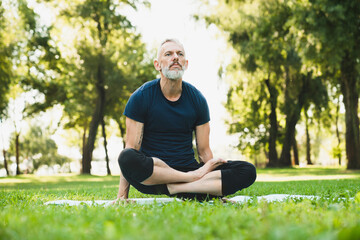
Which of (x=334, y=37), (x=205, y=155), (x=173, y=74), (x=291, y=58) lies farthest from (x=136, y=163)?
(x=291, y=58)

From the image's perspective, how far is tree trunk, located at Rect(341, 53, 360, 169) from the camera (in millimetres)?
16328

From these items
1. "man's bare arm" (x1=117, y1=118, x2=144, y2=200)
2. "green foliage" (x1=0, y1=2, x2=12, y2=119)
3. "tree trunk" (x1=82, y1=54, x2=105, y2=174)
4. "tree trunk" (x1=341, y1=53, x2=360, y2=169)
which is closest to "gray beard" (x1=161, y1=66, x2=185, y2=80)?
"man's bare arm" (x1=117, y1=118, x2=144, y2=200)

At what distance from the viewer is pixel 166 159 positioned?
4211 mm

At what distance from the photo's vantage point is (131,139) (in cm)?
425

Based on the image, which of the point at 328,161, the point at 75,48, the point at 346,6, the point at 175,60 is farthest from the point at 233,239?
the point at 328,161

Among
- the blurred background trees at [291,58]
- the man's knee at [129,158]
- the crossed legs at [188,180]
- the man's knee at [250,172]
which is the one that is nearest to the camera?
the man's knee at [129,158]

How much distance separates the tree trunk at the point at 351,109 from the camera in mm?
16328

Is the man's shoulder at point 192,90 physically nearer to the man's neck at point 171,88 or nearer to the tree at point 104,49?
the man's neck at point 171,88

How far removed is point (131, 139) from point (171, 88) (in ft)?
2.69

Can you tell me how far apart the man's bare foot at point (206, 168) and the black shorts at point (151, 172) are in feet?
0.33

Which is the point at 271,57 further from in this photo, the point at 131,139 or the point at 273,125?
the point at 131,139

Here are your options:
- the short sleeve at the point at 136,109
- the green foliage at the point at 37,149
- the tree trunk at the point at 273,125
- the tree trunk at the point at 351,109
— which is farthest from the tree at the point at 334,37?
the green foliage at the point at 37,149

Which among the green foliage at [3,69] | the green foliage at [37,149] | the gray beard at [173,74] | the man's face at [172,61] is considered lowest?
the green foliage at [37,149]

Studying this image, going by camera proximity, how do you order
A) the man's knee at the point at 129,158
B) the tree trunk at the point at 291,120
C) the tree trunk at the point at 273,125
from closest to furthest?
the man's knee at the point at 129,158 < the tree trunk at the point at 291,120 < the tree trunk at the point at 273,125
